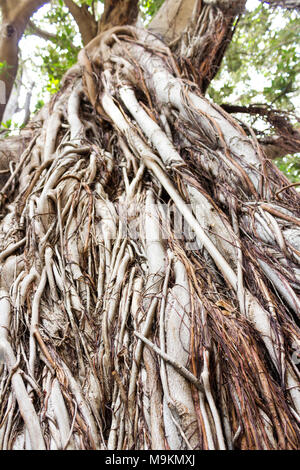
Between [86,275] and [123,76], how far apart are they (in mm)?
1249

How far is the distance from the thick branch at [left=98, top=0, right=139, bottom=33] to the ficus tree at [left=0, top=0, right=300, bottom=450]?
3.55 ft

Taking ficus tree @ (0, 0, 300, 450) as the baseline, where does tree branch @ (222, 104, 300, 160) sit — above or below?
above

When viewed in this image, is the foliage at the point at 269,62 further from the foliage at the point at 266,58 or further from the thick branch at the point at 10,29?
the thick branch at the point at 10,29

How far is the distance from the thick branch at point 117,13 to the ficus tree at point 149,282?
3.55 ft

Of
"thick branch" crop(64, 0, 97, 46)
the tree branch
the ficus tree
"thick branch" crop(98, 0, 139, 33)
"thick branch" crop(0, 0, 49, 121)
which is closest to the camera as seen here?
the ficus tree

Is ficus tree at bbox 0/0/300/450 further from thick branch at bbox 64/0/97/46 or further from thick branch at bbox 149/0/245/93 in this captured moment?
thick branch at bbox 64/0/97/46

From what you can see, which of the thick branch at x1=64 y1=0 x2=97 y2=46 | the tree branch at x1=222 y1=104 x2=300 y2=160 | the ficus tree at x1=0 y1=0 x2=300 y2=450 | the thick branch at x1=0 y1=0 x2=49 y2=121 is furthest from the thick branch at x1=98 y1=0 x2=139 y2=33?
the tree branch at x1=222 y1=104 x2=300 y2=160

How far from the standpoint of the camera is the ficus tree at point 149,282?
29.4 inches

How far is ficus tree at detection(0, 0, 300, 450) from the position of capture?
75 cm

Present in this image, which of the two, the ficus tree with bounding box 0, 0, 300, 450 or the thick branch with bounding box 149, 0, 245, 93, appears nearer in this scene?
the ficus tree with bounding box 0, 0, 300, 450

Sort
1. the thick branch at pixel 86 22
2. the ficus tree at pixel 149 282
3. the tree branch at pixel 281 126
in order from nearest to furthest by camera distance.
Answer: the ficus tree at pixel 149 282 < the tree branch at pixel 281 126 < the thick branch at pixel 86 22

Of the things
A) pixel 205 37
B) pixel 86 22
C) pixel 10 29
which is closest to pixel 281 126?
pixel 205 37

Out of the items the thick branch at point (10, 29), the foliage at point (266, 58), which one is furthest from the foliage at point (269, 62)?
the thick branch at point (10, 29)

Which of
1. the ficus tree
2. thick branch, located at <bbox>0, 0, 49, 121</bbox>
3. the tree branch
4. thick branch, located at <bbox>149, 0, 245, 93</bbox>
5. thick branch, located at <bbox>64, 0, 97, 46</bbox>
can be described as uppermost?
thick branch, located at <bbox>64, 0, 97, 46</bbox>
